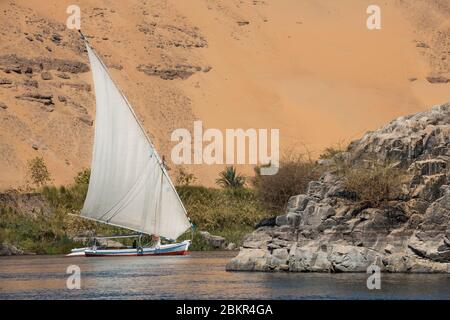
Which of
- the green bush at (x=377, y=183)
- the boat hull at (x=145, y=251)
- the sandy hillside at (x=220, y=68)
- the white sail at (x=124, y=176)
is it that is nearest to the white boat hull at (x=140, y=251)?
the boat hull at (x=145, y=251)

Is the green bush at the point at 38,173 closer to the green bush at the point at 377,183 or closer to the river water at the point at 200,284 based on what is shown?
the river water at the point at 200,284

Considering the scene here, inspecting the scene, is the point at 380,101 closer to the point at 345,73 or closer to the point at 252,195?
the point at 345,73

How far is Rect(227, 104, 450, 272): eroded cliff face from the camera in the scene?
3478 cm

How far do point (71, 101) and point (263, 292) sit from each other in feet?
214

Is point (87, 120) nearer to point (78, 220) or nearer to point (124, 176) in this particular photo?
point (78, 220)

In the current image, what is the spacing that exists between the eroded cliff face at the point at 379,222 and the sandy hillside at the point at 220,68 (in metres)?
47.8

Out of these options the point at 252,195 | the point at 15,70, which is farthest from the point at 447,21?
the point at 252,195

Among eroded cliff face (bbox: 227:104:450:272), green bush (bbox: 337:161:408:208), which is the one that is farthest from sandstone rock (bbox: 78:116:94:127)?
green bush (bbox: 337:161:408:208)

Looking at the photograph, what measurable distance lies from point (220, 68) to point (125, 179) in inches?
2140

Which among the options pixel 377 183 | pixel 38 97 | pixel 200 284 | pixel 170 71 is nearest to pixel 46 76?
pixel 38 97

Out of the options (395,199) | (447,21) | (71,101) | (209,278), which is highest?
(447,21)

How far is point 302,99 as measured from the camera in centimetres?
10225

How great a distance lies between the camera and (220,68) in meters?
104

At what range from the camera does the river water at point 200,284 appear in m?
29.2
